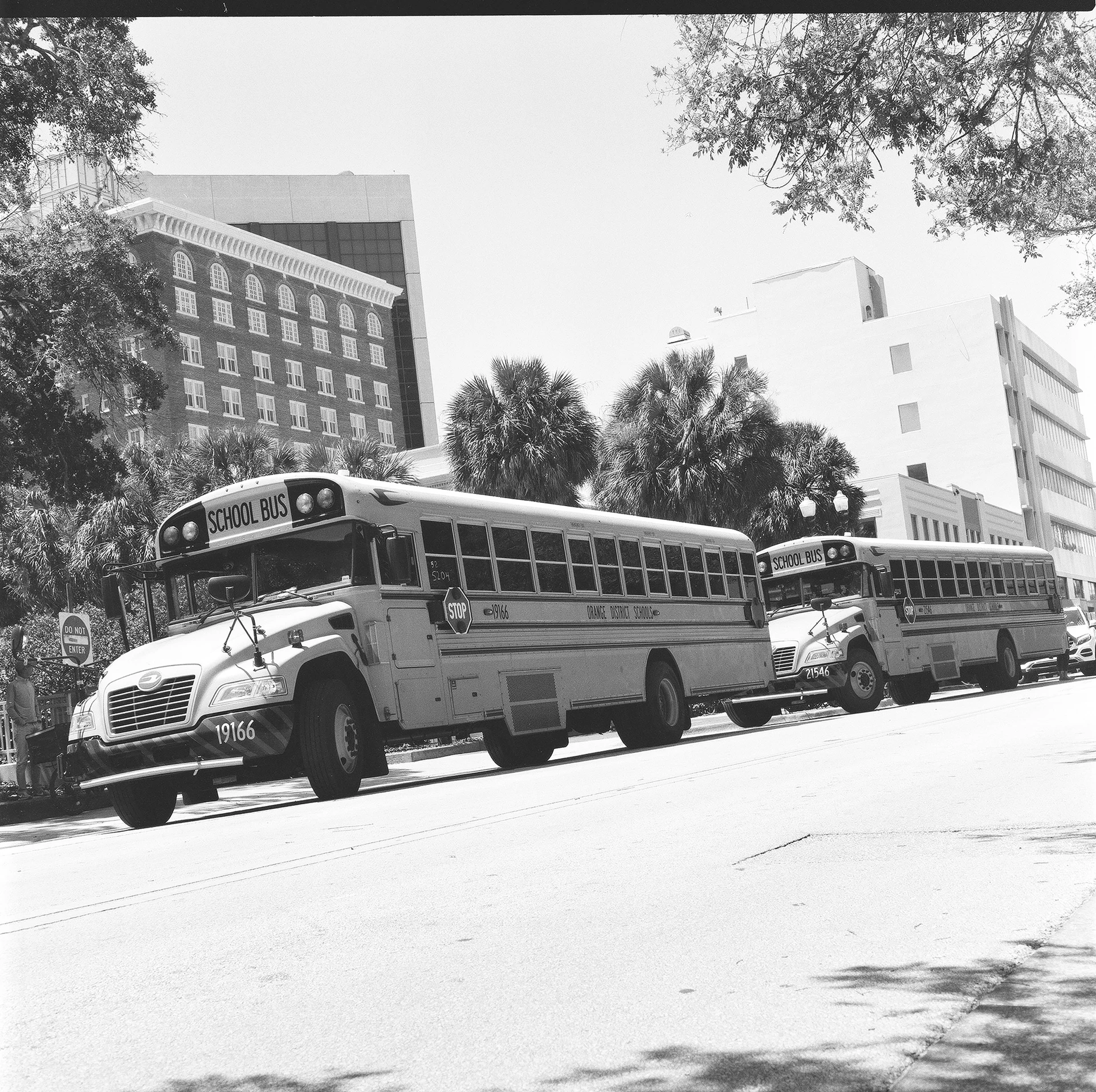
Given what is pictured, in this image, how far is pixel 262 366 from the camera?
7412 cm

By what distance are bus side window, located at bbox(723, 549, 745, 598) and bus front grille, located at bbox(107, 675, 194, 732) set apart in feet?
36.7

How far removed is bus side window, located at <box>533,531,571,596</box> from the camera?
1759 cm

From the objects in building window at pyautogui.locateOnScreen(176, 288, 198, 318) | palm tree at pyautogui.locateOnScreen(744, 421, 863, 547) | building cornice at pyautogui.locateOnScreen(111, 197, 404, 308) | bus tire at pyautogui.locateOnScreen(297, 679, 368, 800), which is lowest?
bus tire at pyautogui.locateOnScreen(297, 679, 368, 800)

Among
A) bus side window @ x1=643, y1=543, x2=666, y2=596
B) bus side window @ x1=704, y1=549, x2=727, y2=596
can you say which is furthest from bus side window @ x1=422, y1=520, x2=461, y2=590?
bus side window @ x1=704, y1=549, x2=727, y2=596

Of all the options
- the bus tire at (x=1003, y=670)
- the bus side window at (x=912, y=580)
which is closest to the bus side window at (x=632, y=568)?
the bus side window at (x=912, y=580)

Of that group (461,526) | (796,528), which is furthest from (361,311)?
(461,526)

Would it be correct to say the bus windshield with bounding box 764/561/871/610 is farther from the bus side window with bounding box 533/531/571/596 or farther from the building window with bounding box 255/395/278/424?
the building window with bounding box 255/395/278/424

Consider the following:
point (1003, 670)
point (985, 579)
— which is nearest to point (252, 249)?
point (985, 579)

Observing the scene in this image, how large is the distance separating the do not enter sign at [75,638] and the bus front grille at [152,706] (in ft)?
20.5

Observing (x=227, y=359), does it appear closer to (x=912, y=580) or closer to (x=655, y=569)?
(x=912, y=580)

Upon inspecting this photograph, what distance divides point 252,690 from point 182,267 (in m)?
60.6

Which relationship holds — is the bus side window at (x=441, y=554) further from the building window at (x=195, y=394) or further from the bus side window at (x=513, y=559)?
the building window at (x=195, y=394)

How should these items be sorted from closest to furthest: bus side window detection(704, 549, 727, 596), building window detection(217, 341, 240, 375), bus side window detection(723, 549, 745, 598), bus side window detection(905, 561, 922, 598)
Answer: bus side window detection(704, 549, 727, 596) → bus side window detection(723, 549, 745, 598) → bus side window detection(905, 561, 922, 598) → building window detection(217, 341, 240, 375)

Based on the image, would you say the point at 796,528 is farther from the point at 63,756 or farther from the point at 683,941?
the point at 683,941
